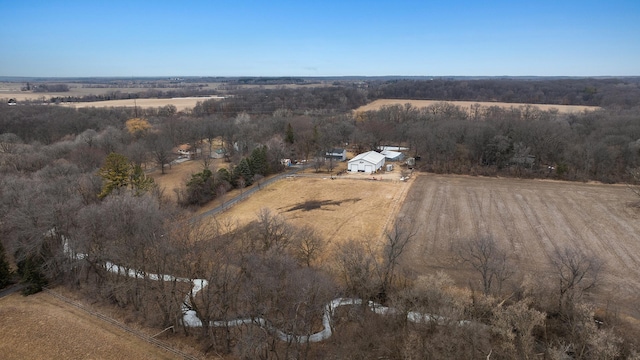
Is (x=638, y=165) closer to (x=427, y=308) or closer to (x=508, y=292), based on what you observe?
(x=508, y=292)

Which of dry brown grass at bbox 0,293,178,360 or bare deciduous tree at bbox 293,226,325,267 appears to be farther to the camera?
bare deciduous tree at bbox 293,226,325,267

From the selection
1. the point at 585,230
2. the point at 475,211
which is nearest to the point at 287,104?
the point at 475,211

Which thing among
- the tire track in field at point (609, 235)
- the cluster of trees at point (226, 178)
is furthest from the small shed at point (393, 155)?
the tire track in field at point (609, 235)

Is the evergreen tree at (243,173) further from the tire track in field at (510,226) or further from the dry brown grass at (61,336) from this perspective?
the tire track in field at (510,226)

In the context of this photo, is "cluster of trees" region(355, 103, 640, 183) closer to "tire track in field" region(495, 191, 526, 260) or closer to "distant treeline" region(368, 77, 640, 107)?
"tire track in field" region(495, 191, 526, 260)

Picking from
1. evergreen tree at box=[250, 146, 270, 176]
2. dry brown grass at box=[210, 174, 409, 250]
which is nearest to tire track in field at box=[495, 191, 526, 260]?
dry brown grass at box=[210, 174, 409, 250]

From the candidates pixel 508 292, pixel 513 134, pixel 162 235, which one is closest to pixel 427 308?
pixel 508 292

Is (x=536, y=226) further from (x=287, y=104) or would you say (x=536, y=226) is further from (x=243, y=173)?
(x=287, y=104)
